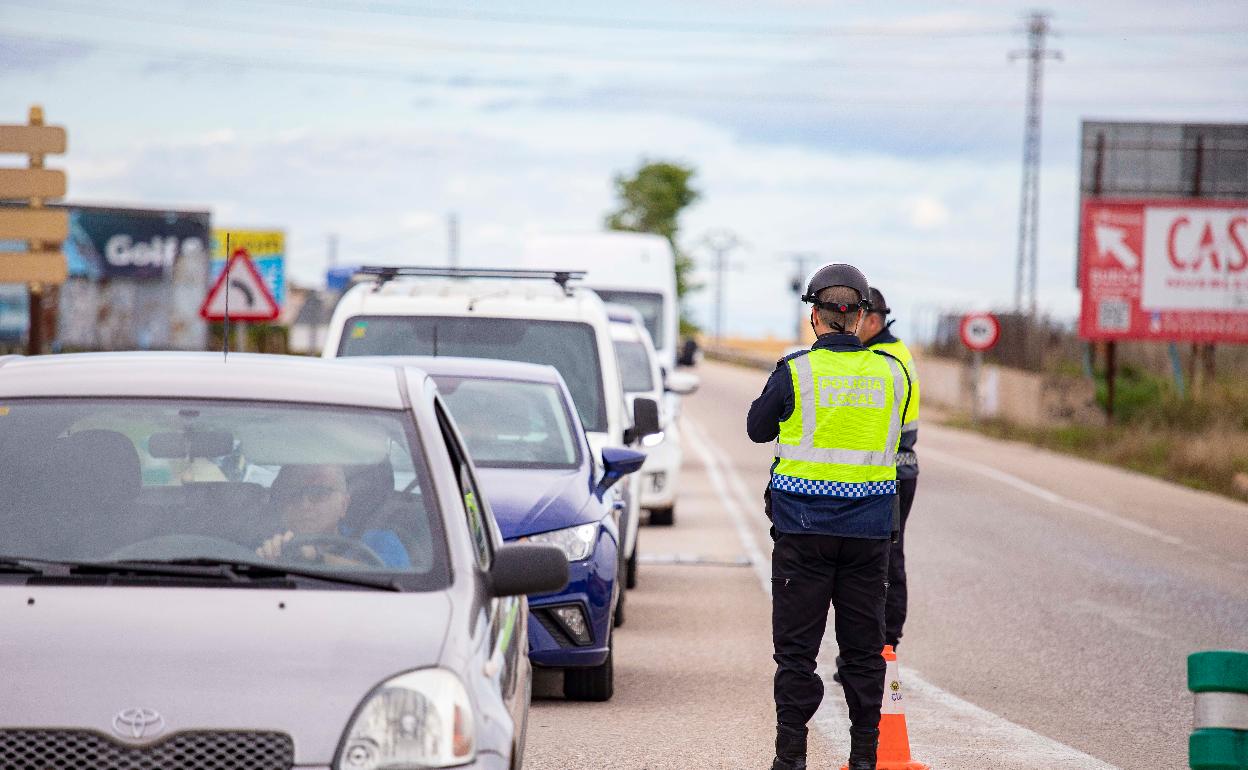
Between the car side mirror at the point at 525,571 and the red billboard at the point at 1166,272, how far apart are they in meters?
34.6

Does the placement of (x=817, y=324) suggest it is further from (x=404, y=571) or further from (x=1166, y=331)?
(x=1166, y=331)

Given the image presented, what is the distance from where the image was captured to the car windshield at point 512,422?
9.38m

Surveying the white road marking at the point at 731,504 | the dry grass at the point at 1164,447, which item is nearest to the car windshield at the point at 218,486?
the white road marking at the point at 731,504

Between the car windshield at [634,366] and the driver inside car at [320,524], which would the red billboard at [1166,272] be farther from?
the driver inside car at [320,524]

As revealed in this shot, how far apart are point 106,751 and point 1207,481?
24.1 metres

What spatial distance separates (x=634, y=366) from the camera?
59.1 feet

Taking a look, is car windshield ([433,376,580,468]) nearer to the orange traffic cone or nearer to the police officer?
the police officer

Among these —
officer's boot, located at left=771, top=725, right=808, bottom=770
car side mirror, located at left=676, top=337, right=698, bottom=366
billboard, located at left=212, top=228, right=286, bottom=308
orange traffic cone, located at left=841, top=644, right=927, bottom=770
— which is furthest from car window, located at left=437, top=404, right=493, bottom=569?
billboard, located at left=212, top=228, right=286, bottom=308

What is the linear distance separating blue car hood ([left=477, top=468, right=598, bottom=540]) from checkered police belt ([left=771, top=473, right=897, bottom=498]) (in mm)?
2117

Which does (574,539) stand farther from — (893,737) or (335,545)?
(335,545)

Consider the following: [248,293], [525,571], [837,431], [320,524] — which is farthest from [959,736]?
[248,293]

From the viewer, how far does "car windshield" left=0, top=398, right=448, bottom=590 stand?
4746 millimetres

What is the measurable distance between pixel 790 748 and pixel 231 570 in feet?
8.05

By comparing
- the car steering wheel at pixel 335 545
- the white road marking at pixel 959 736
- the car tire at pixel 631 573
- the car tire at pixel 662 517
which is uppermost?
the car steering wheel at pixel 335 545
